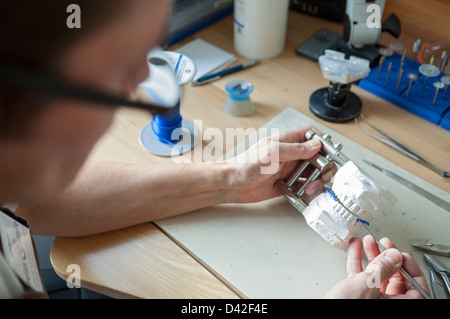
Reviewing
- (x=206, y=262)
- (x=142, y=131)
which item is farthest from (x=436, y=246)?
(x=142, y=131)

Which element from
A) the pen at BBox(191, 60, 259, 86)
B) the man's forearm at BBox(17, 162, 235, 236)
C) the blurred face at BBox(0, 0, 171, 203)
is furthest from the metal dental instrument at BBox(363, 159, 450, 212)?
the blurred face at BBox(0, 0, 171, 203)

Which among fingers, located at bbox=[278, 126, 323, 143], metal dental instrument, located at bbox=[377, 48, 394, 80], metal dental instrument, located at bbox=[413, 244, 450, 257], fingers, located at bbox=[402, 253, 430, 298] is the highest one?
metal dental instrument, located at bbox=[377, 48, 394, 80]

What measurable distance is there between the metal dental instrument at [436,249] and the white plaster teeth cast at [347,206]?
11cm

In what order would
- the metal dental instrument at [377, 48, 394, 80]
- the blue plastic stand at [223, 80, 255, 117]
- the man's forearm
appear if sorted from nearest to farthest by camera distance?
1. the man's forearm
2. the blue plastic stand at [223, 80, 255, 117]
3. the metal dental instrument at [377, 48, 394, 80]

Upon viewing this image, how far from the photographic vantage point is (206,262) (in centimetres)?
81

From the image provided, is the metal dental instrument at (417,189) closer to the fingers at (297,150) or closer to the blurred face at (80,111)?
the fingers at (297,150)

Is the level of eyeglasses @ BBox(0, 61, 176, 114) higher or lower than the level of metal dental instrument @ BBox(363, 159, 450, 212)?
higher

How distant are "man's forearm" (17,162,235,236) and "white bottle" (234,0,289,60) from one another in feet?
1.59

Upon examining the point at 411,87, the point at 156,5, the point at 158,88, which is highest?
the point at 156,5

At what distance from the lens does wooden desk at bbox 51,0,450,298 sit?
2.58 feet

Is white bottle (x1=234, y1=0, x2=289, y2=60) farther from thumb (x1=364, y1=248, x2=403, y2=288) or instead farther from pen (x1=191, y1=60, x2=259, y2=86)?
thumb (x1=364, y1=248, x2=403, y2=288)

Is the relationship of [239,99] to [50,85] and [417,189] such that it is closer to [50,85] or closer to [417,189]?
[417,189]

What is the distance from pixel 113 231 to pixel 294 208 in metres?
0.37

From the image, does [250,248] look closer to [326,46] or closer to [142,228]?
[142,228]
